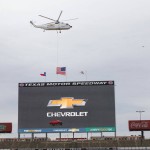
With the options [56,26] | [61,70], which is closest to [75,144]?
[61,70]

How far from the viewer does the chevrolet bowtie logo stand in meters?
123

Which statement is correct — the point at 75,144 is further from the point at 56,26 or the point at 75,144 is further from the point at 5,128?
the point at 56,26

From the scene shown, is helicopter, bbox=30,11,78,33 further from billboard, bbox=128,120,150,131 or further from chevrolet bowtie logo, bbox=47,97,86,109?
billboard, bbox=128,120,150,131

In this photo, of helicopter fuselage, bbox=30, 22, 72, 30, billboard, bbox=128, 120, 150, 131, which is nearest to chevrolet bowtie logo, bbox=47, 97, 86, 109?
billboard, bbox=128, 120, 150, 131

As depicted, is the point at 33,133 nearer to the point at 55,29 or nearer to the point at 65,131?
the point at 65,131

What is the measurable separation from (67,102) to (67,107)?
4.71ft

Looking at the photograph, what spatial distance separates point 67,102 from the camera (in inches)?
4862

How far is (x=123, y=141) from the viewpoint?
135000 millimetres

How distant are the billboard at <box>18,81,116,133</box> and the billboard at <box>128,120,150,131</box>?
312 inches

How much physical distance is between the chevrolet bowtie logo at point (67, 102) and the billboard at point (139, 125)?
44.9 ft

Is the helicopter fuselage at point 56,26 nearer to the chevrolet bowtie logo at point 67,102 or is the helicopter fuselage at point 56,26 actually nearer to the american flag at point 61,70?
the american flag at point 61,70

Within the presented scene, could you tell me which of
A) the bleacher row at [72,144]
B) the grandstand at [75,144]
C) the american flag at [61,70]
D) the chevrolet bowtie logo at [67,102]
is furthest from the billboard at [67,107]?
the bleacher row at [72,144]

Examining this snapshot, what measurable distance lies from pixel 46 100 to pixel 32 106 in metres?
3.59

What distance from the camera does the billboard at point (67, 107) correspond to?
12181 cm
